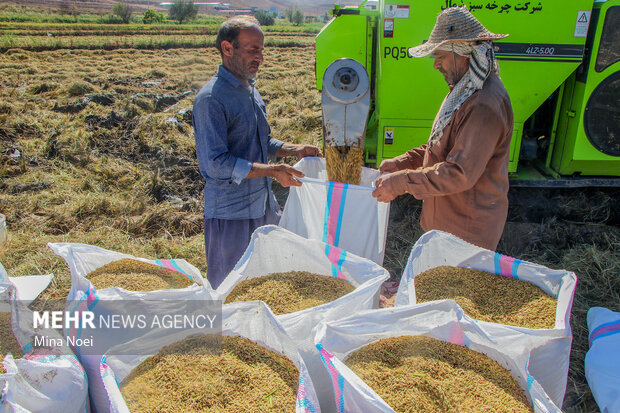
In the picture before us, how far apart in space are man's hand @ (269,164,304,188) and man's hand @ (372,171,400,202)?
398mm

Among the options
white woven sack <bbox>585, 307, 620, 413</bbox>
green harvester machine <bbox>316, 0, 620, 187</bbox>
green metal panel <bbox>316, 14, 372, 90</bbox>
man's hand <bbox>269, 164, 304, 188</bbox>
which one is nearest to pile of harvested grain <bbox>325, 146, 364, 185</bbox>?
man's hand <bbox>269, 164, 304, 188</bbox>

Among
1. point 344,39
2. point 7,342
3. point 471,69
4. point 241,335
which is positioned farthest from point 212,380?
point 344,39

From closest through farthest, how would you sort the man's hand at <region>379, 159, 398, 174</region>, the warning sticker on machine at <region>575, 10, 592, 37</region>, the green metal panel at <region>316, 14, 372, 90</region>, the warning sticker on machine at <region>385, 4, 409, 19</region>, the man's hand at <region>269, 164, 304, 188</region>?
the man's hand at <region>269, 164, 304, 188</region>
the man's hand at <region>379, 159, 398, 174</region>
the warning sticker on machine at <region>575, 10, 592, 37</region>
the warning sticker on machine at <region>385, 4, 409, 19</region>
the green metal panel at <region>316, 14, 372, 90</region>

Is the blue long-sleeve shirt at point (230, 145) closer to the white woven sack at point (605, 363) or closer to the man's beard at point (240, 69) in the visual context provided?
the man's beard at point (240, 69)

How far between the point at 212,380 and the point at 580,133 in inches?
126

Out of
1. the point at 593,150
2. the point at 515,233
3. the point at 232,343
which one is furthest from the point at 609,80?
the point at 232,343

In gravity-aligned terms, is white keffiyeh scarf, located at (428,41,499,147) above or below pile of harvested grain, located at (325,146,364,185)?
above

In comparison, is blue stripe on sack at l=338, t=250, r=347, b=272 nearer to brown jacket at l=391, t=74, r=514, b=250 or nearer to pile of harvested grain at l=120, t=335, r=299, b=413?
brown jacket at l=391, t=74, r=514, b=250

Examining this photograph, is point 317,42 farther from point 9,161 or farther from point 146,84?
point 146,84

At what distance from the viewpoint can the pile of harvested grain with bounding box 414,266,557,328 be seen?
1.59 metres

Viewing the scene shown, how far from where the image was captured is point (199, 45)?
73.4 ft

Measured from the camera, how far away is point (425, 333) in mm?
1464

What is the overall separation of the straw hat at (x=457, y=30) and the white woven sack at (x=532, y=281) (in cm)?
83

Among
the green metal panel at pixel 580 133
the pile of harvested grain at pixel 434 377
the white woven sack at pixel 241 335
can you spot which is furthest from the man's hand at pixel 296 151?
the green metal panel at pixel 580 133
